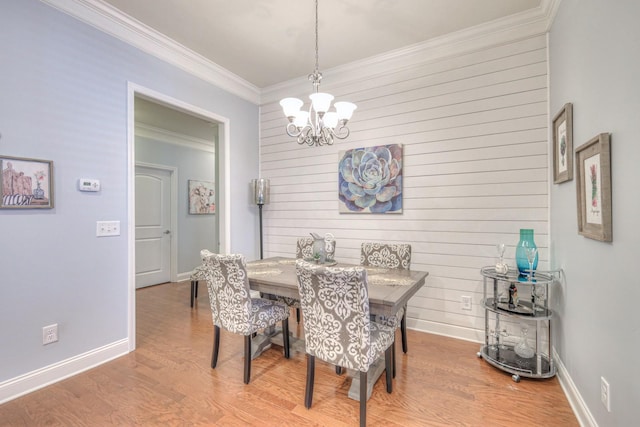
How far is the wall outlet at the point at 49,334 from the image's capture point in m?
2.14

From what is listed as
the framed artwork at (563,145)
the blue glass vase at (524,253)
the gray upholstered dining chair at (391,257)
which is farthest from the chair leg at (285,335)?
the framed artwork at (563,145)

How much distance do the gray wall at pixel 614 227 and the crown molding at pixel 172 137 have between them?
212 inches

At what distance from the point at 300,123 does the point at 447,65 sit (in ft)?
5.74

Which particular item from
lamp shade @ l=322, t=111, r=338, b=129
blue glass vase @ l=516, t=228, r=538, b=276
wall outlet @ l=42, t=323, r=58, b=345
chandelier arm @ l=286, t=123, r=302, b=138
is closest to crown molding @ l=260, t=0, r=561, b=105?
chandelier arm @ l=286, t=123, r=302, b=138

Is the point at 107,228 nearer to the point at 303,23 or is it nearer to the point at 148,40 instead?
the point at 148,40

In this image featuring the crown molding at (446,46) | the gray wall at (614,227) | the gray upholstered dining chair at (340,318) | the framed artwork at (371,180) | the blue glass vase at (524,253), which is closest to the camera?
the gray wall at (614,227)

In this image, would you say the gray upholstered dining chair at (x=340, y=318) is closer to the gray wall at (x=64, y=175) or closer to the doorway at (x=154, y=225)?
the gray wall at (x=64, y=175)

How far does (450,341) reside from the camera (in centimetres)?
286

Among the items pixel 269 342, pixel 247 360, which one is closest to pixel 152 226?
pixel 269 342

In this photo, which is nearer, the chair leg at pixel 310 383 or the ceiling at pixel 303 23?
the chair leg at pixel 310 383

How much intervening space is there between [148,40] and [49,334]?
262 centimetres

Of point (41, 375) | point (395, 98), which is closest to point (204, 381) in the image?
point (41, 375)

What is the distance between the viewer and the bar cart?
218 cm

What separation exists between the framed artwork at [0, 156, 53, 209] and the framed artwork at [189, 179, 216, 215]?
11.7 ft
